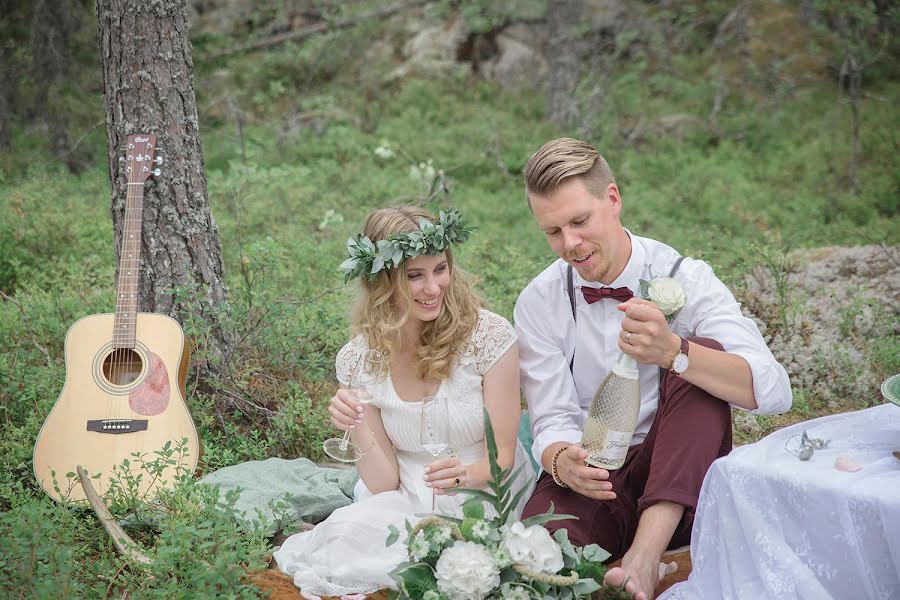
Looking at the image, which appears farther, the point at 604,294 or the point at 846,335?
the point at 846,335

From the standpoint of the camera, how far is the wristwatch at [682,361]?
3.02 metres

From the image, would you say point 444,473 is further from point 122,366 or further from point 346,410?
point 122,366

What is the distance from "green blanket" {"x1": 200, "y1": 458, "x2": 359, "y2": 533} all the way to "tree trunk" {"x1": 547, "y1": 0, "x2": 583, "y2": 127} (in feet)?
23.6

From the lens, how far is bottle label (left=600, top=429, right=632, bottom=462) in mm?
3154

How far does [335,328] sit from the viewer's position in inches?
222

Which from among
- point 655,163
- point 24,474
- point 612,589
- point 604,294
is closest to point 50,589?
point 24,474

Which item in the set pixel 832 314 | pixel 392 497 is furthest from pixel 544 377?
pixel 832 314

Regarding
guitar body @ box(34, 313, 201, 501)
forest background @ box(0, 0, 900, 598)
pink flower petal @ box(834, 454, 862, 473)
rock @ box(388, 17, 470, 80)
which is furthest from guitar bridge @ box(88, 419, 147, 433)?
rock @ box(388, 17, 470, 80)

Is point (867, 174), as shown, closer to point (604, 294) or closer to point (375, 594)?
point (604, 294)

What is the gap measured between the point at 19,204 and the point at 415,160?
13.6 ft

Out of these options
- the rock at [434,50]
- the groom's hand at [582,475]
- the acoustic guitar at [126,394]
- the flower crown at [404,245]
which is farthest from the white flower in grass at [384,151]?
the groom's hand at [582,475]

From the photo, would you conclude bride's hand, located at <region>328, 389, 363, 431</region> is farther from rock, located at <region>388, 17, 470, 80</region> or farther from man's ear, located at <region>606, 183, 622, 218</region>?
rock, located at <region>388, 17, 470, 80</region>

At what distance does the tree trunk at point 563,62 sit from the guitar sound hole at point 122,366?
7.15 meters

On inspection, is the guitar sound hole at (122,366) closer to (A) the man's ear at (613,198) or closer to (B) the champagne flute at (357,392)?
(B) the champagne flute at (357,392)
